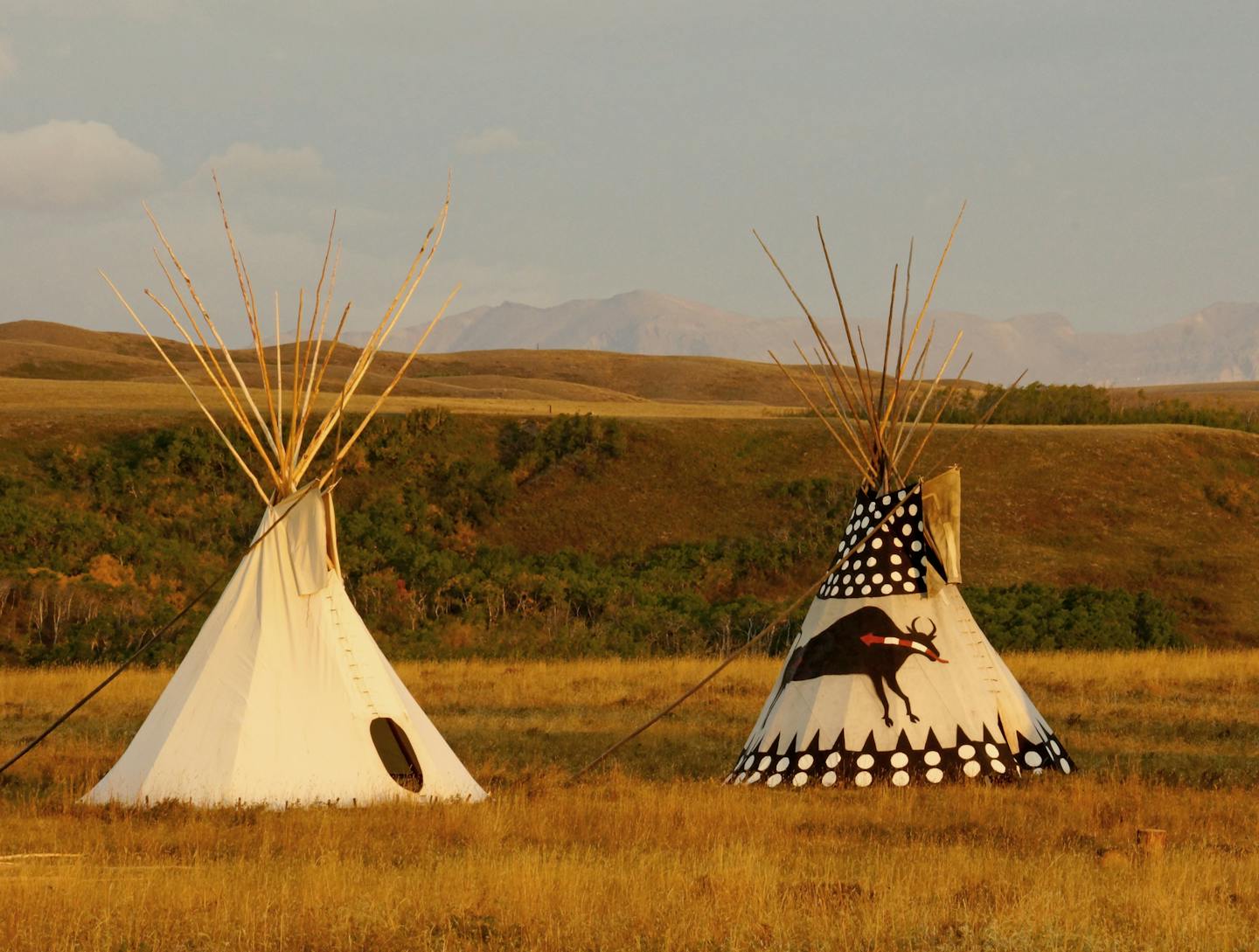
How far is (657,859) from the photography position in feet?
24.4

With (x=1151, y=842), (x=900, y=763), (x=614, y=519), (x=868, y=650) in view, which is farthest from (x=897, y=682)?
(x=614, y=519)

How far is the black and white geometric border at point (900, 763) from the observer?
33.2 feet

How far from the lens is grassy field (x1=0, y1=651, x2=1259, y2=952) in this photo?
5.86m

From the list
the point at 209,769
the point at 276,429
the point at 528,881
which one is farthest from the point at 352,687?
the point at 528,881

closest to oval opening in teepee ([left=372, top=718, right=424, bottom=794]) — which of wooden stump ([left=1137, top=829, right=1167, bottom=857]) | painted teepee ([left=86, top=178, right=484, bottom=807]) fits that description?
painted teepee ([left=86, top=178, right=484, bottom=807])

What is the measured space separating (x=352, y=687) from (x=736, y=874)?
3825 mm

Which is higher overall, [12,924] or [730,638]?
[12,924]

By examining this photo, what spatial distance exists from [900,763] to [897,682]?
0.53m

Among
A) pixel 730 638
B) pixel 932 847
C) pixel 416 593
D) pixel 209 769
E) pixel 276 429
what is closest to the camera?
pixel 932 847

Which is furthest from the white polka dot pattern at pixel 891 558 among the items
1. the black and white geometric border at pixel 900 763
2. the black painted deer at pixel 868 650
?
the black and white geometric border at pixel 900 763

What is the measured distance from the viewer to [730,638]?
22.2 m

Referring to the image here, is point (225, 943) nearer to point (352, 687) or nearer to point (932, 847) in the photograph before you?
point (932, 847)

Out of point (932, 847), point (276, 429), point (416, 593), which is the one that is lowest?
point (416, 593)

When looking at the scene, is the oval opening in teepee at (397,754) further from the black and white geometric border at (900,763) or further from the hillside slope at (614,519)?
the hillside slope at (614,519)
